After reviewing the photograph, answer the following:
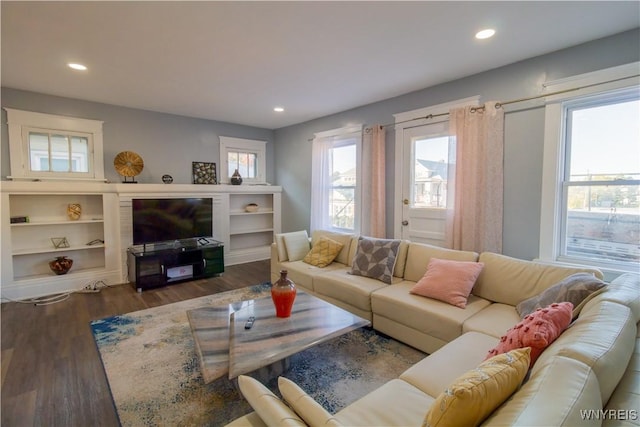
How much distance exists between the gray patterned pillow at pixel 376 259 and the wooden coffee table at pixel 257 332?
0.76 metres

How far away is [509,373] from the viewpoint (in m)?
1.01

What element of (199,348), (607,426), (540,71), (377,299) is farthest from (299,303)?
(540,71)

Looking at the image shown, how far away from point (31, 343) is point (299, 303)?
2.40 m

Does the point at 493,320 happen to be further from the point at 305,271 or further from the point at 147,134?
the point at 147,134

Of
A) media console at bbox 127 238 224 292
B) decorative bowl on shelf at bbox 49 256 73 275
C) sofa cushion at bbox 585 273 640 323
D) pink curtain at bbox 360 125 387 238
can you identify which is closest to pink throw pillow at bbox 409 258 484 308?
sofa cushion at bbox 585 273 640 323

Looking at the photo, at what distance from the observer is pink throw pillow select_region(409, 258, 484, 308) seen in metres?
2.41

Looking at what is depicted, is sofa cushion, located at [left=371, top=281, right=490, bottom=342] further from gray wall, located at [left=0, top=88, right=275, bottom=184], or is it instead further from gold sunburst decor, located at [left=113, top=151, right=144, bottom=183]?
gray wall, located at [left=0, top=88, right=275, bottom=184]

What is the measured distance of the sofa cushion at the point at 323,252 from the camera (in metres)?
3.68

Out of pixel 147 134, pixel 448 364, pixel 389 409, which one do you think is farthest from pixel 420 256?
pixel 147 134

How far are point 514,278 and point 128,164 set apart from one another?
4963 millimetres

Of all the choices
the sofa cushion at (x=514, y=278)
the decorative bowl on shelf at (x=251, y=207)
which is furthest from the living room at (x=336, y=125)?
the sofa cushion at (x=514, y=278)

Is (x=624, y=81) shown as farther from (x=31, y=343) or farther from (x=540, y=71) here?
(x=31, y=343)

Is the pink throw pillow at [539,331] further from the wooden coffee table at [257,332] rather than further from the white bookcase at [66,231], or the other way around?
the white bookcase at [66,231]

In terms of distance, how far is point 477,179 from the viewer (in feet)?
10.6
